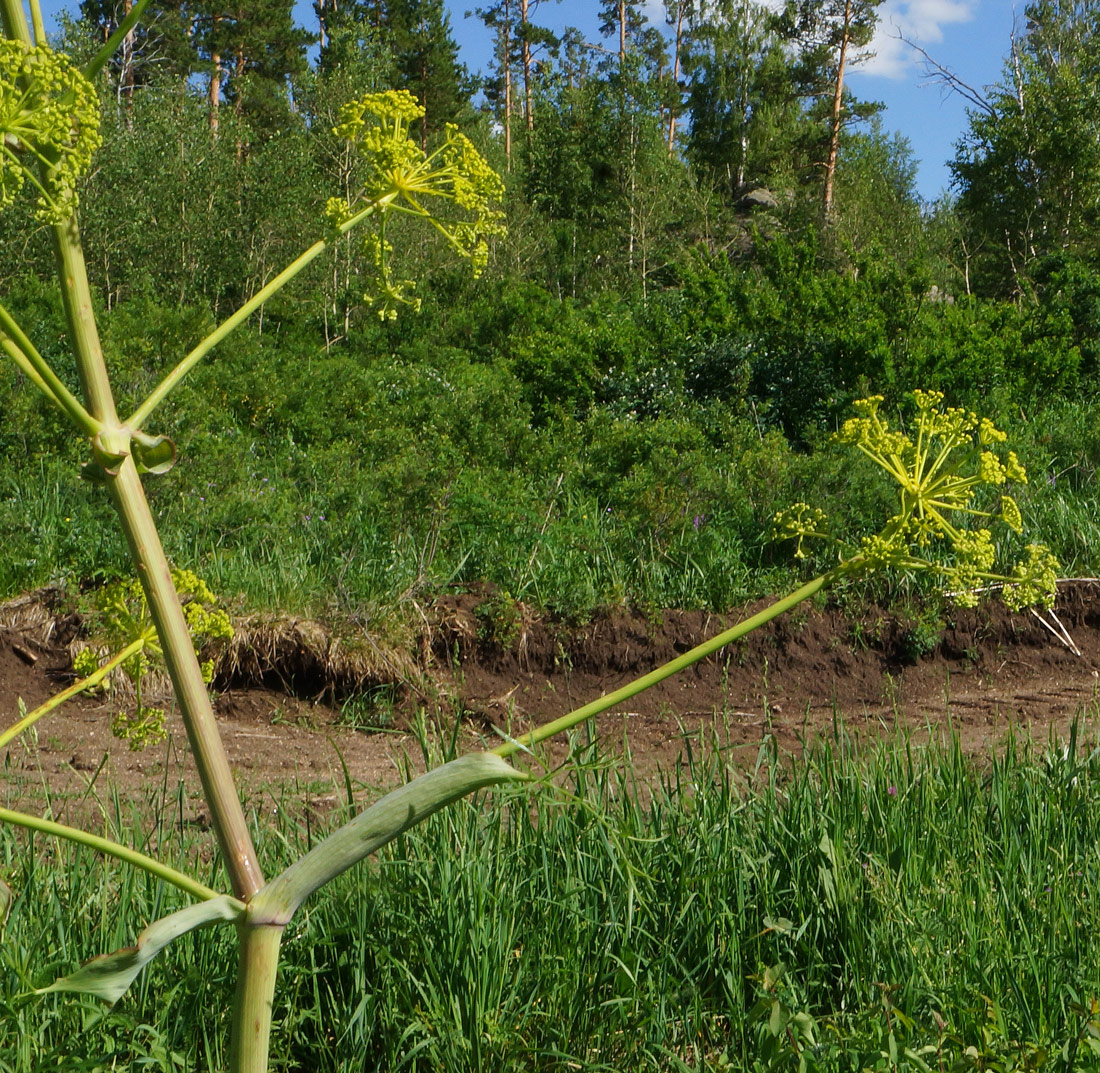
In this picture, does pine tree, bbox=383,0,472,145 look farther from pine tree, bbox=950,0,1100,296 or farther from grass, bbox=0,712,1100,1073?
grass, bbox=0,712,1100,1073

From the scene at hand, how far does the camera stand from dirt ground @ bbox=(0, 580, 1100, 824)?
557 centimetres

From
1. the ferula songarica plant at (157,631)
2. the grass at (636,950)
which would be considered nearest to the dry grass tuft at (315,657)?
the grass at (636,950)

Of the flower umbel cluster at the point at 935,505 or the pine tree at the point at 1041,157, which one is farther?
the pine tree at the point at 1041,157

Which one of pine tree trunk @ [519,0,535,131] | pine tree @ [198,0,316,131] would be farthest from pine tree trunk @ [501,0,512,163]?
pine tree @ [198,0,316,131]

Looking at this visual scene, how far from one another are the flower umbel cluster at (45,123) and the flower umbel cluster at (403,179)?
266 millimetres

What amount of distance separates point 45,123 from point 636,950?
191cm

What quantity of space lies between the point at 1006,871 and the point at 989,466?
1.54m

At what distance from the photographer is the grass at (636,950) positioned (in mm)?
1913

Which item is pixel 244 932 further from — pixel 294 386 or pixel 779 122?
pixel 779 122

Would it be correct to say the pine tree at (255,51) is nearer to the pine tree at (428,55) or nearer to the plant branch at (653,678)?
the pine tree at (428,55)

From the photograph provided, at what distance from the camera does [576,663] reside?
21.1 ft

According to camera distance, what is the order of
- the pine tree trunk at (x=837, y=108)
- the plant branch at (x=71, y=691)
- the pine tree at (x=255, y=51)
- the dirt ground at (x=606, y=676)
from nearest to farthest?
1. the plant branch at (x=71, y=691)
2. the dirt ground at (x=606, y=676)
3. the pine tree at (x=255, y=51)
4. the pine tree trunk at (x=837, y=108)

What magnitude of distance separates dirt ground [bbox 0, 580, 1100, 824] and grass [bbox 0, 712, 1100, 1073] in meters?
2.79

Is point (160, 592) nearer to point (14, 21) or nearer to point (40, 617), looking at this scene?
point (14, 21)
